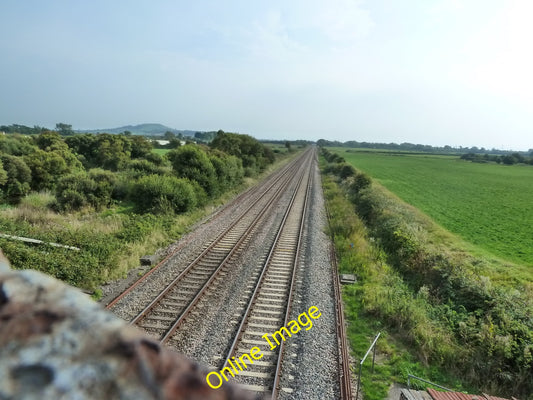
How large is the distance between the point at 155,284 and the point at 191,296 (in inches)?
67.3

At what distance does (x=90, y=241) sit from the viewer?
14.6 meters

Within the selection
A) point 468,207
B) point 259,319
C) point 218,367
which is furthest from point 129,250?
point 468,207

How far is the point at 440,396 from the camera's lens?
22.9 feet

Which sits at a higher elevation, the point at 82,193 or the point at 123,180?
the point at 123,180

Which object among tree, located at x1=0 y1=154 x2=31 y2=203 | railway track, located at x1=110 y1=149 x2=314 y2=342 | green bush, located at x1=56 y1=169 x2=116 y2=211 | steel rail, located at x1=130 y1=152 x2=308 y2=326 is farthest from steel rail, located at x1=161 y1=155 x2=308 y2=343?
tree, located at x1=0 y1=154 x2=31 y2=203

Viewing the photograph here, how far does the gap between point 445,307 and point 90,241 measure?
1402 centimetres

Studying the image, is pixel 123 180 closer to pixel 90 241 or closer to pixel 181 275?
pixel 90 241

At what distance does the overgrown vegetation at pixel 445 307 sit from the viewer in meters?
8.92

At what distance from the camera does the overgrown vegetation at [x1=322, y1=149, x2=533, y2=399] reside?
8.92m

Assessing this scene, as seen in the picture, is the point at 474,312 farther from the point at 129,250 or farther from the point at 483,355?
the point at 129,250

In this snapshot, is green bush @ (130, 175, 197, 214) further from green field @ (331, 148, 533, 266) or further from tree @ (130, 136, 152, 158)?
tree @ (130, 136, 152, 158)

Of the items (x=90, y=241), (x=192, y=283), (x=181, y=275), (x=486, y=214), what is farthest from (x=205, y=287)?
(x=486, y=214)

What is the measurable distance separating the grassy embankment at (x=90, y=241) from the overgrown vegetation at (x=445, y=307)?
9.02m

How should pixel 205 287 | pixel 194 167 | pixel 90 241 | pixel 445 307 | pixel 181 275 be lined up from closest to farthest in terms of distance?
pixel 445 307 → pixel 205 287 → pixel 181 275 → pixel 90 241 → pixel 194 167
